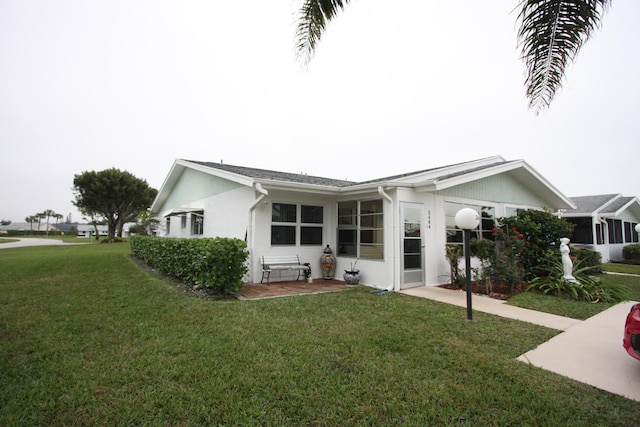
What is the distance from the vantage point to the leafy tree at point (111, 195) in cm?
3062

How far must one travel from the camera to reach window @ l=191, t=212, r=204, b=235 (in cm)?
1173

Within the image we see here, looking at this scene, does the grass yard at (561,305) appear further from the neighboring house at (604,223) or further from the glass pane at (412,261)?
the neighboring house at (604,223)

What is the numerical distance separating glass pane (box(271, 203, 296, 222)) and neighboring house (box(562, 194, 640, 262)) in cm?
1525

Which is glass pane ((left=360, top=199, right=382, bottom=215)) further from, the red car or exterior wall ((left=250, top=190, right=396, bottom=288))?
the red car

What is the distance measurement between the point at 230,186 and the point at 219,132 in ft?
26.1

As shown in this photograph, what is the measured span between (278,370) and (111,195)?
35730mm

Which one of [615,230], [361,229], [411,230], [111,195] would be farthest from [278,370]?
[111,195]

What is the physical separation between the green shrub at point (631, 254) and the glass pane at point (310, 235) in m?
18.2

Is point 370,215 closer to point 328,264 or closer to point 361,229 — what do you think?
point 361,229

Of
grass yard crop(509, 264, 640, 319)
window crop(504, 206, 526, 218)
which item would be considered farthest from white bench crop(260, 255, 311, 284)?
window crop(504, 206, 526, 218)

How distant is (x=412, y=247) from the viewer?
26.6 feet

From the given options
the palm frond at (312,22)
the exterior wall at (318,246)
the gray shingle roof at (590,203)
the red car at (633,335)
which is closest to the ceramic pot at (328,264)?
the exterior wall at (318,246)

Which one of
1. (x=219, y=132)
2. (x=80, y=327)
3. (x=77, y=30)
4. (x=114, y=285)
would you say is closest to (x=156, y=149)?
(x=219, y=132)

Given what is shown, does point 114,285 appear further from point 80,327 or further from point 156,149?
point 156,149
